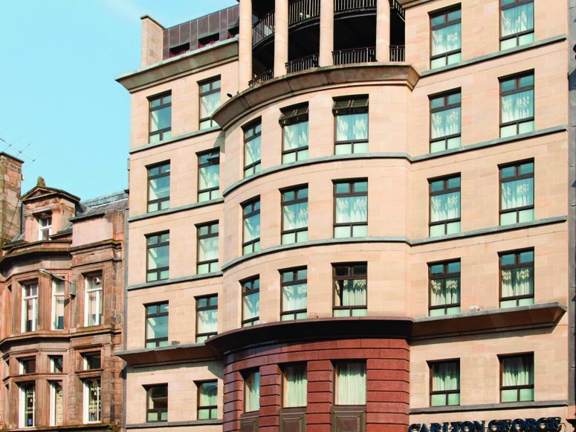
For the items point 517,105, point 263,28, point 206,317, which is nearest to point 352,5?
point 263,28

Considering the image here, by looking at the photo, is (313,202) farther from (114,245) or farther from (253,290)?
(114,245)

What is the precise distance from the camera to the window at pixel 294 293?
1999 inches

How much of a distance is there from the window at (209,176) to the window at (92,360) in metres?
10.0

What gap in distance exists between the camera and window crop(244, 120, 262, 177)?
54156mm

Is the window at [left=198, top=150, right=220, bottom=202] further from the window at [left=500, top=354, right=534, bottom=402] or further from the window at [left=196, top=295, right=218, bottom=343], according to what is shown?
the window at [left=500, top=354, right=534, bottom=402]

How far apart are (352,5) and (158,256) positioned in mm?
14490

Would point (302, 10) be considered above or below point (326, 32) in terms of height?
above

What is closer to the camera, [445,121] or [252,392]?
[445,121]

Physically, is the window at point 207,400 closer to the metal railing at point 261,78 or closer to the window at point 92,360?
the window at point 92,360

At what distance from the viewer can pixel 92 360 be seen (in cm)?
6297

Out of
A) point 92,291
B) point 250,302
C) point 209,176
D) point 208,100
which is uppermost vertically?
point 208,100

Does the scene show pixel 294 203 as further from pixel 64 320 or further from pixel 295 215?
pixel 64 320

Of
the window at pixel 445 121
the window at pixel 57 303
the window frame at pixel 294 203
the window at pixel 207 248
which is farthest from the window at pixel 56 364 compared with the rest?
the window at pixel 445 121

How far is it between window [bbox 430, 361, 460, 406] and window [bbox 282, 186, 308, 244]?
7.30m
